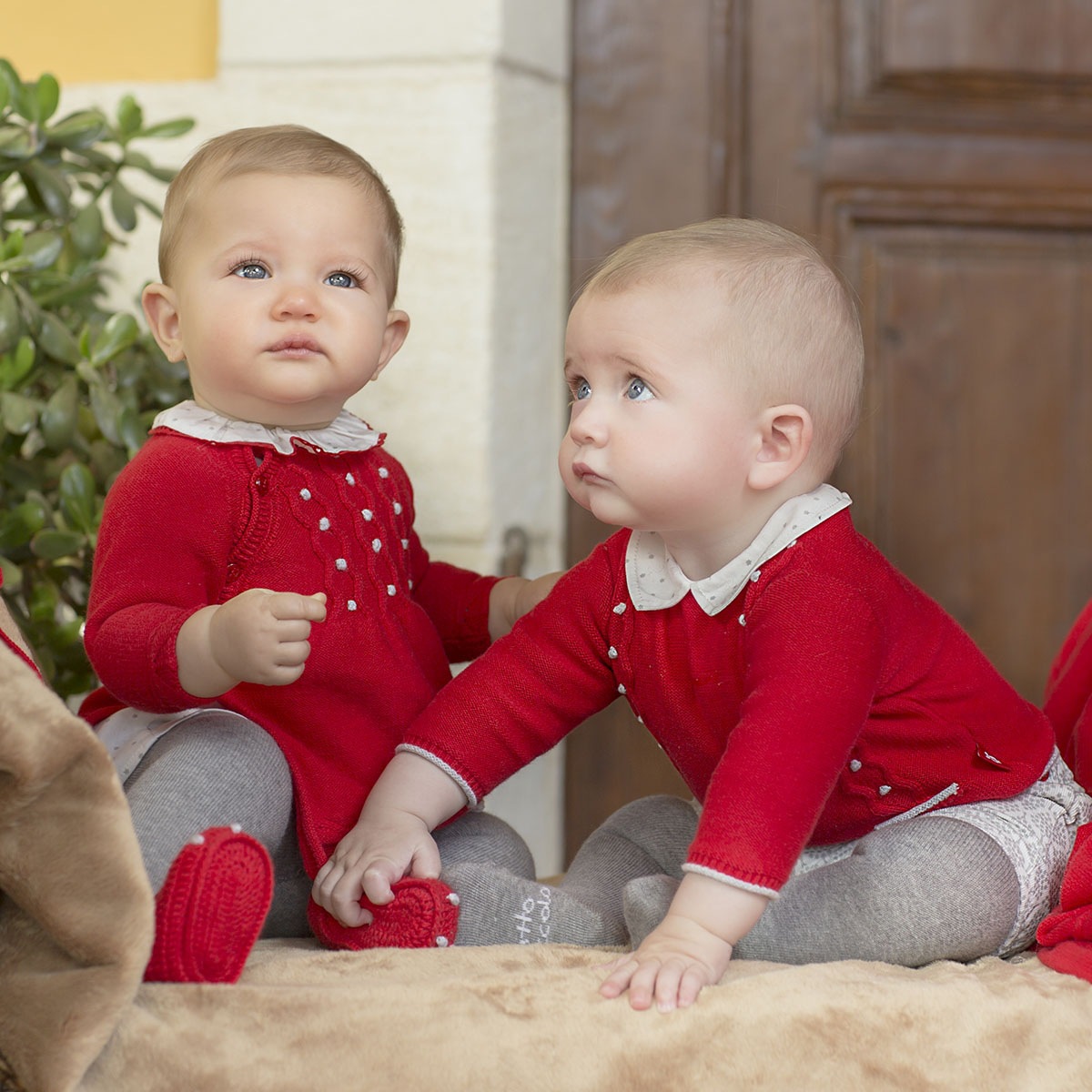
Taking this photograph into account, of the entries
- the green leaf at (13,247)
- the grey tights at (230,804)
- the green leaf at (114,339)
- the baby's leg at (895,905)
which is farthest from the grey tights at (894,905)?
the green leaf at (13,247)

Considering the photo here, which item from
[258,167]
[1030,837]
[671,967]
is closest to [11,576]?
[258,167]

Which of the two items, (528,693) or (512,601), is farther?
(512,601)

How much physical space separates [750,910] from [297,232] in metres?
0.62

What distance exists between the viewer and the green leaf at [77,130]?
4.87ft

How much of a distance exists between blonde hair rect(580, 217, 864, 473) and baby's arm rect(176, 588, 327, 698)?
1.13 feet

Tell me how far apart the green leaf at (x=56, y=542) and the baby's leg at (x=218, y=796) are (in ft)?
1.34

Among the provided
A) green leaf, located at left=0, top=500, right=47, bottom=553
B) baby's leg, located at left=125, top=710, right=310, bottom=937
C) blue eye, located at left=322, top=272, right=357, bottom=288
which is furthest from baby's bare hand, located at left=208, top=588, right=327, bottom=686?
green leaf, located at left=0, top=500, right=47, bottom=553

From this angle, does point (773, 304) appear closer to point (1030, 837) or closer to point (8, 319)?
point (1030, 837)

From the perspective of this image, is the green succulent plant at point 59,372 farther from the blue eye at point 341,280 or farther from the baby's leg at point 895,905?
the baby's leg at point 895,905

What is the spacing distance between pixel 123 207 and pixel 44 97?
0.45 ft

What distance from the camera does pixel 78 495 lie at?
4.45 feet

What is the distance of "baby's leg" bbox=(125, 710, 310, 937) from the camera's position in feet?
3.08

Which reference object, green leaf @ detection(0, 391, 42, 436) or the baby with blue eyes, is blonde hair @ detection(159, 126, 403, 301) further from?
green leaf @ detection(0, 391, 42, 436)

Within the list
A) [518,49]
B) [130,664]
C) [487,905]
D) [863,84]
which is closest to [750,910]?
[487,905]
